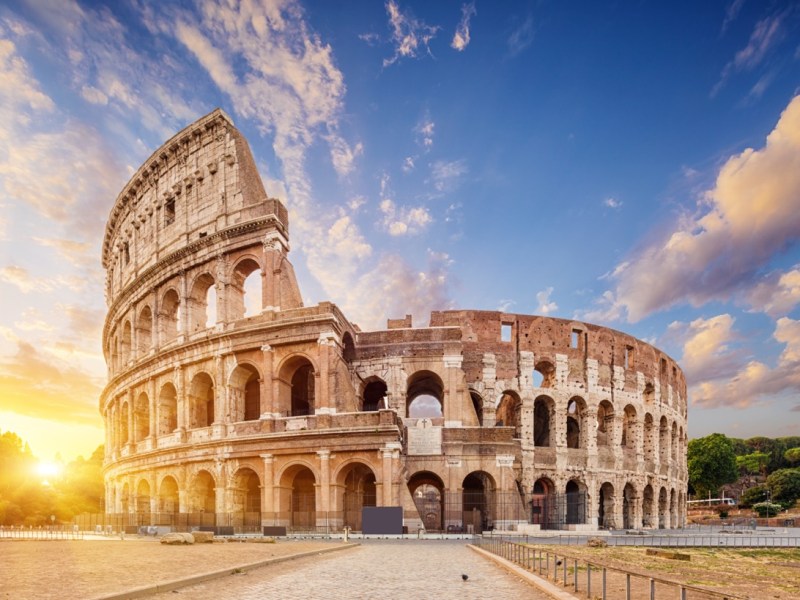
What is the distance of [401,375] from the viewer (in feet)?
102

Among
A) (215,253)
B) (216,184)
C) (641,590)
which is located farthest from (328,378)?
(641,590)

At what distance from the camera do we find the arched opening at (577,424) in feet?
118

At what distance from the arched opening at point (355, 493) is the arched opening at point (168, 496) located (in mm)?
9809

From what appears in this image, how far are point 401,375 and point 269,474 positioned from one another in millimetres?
8345

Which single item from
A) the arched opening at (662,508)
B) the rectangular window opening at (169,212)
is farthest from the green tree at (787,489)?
the rectangular window opening at (169,212)

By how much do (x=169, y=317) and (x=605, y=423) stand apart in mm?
27315

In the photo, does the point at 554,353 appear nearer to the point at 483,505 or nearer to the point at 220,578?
the point at 483,505

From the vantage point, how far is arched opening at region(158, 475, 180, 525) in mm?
31438

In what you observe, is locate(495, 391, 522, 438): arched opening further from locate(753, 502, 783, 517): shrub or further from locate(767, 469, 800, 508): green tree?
locate(767, 469, 800, 508): green tree

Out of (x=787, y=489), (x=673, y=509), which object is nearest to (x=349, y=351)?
(x=673, y=509)

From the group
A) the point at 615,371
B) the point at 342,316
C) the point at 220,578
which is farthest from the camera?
the point at 615,371

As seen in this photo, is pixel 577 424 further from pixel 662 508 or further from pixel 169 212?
pixel 169 212

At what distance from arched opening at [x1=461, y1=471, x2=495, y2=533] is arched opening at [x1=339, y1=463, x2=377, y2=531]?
15.8 ft

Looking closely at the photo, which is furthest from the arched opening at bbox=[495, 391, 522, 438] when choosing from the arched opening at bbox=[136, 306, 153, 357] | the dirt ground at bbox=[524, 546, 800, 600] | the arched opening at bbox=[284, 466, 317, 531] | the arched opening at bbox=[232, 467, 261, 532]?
the arched opening at bbox=[136, 306, 153, 357]
